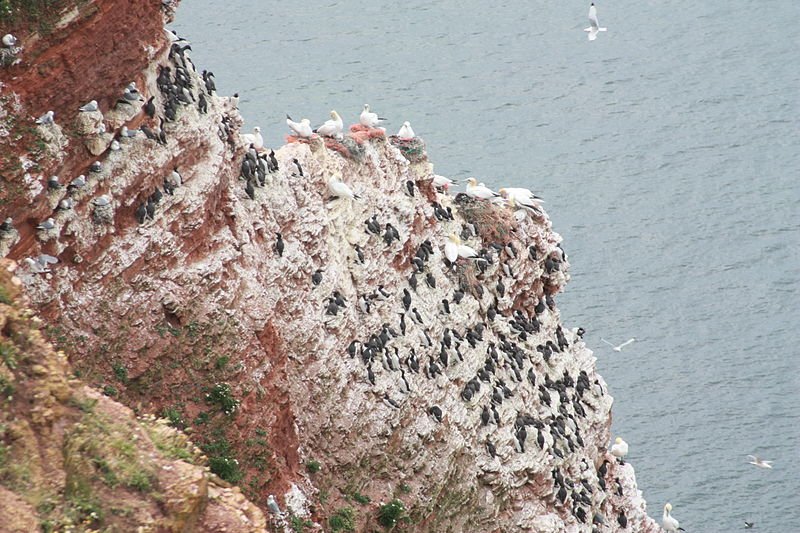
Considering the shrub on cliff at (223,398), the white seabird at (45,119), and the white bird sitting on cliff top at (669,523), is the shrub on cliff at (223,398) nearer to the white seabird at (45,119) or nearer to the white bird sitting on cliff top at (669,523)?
the white seabird at (45,119)

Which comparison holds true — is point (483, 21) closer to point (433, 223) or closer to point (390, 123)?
point (390, 123)

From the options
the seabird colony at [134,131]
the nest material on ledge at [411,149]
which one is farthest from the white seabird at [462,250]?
the seabird colony at [134,131]

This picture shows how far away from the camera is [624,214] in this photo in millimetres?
67875

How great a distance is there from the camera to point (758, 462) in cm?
5056

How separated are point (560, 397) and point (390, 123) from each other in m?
34.5

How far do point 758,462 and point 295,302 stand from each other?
2819 cm

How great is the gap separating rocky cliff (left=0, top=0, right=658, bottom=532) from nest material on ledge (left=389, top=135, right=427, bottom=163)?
0.08 metres

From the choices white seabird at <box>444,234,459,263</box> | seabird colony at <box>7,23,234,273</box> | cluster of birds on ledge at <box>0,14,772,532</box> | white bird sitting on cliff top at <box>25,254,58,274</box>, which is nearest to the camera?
white bird sitting on cliff top at <box>25,254,58,274</box>

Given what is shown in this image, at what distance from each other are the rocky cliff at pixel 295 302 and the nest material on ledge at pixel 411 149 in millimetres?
83

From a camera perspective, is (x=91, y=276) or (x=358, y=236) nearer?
(x=91, y=276)

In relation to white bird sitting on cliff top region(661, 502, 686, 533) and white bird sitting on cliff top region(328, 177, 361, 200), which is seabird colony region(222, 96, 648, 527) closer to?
white bird sitting on cliff top region(328, 177, 361, 200)

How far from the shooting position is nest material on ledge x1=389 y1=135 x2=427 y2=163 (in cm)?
3516

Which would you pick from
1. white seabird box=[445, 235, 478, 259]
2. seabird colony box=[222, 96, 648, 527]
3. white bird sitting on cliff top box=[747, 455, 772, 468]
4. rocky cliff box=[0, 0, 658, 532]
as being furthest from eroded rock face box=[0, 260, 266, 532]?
white bird sitting on cliff top box=[747, 455, 772, 468]

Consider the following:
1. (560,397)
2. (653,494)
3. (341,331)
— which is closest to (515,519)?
(560,397)
